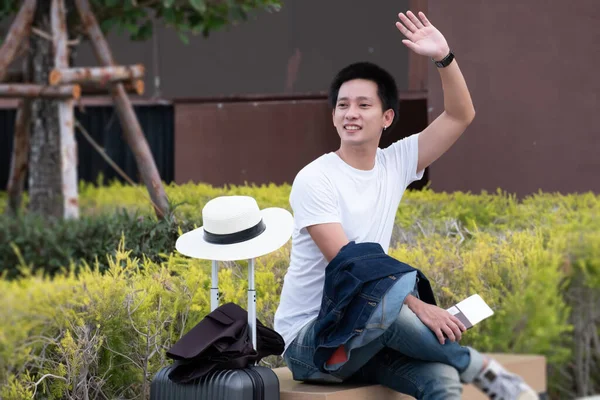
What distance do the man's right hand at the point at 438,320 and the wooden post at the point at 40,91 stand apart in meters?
5.54

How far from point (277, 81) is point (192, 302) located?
6824 millimetres

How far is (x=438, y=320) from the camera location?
10.3ft

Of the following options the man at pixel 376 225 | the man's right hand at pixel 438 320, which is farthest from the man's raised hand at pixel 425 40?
the man's right hand at pixel 438 320

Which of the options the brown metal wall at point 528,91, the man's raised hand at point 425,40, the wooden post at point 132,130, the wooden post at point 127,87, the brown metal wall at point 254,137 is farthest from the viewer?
the brown metal wall at point 254,137

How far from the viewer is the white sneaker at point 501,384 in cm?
306

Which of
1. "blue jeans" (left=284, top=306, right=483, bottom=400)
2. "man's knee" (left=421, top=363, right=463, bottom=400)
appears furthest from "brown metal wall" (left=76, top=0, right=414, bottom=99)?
"man's knee" (left=421, top=363, right=463, bottom=400)

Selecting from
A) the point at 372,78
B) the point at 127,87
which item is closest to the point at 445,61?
the point at 372,78

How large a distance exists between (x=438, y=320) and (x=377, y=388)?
0.39 m

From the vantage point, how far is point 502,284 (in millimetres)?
3939

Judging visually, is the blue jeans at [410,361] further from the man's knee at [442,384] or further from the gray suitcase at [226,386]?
the gray suitcase at [226,386]

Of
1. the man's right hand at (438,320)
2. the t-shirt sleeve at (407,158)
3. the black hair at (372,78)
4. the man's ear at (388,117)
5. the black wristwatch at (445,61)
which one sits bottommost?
the man's right hand at (438,320)

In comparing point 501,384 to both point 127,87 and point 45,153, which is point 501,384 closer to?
point 127,87

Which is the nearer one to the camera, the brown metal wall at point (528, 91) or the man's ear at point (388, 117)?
the man's ear at point (388, 117)

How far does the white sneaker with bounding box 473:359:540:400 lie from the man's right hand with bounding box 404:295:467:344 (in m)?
0.14
